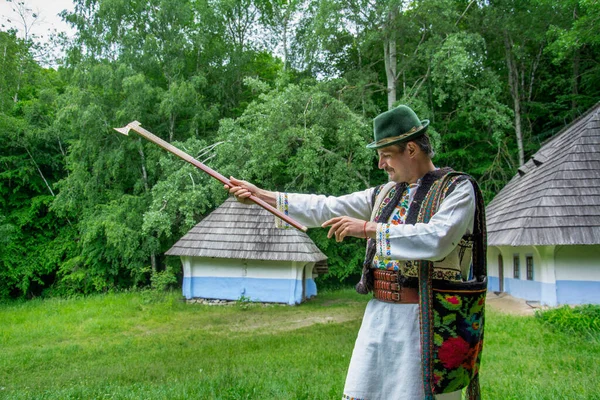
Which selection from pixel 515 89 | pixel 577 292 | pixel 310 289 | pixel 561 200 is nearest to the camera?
pixel 577 292

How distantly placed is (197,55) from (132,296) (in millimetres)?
8575

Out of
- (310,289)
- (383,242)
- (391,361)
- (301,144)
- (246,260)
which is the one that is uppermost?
(301,144)

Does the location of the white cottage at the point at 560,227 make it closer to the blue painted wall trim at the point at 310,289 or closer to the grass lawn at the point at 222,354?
the grass lawn at the point at 222,354

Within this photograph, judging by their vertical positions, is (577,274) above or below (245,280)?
above

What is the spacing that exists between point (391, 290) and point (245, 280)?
34.3 feet

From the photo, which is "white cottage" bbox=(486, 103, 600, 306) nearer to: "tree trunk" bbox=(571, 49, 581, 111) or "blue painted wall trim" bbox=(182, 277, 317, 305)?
"blue painted wall trim" bbox=(182, 277, 317, 305)

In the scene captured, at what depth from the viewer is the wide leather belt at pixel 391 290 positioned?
7.41 feet

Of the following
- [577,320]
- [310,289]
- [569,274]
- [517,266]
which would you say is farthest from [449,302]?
[310,289]

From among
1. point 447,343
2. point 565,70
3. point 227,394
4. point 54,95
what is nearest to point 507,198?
point 565,70

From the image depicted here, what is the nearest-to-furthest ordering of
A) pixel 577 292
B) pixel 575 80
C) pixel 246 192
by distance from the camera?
pixel 246 192 < pixel 577 292 < pixel 575 80

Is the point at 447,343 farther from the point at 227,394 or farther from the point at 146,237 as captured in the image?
the point at 146,237

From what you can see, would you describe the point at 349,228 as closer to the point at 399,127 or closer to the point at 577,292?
the point at 399,127

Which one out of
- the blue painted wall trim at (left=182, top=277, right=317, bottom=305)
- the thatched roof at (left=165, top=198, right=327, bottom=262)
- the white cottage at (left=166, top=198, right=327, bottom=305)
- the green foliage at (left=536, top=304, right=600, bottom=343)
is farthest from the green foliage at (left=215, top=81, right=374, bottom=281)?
the green foliage at (left=536, top=304, right=600, bottom=343)

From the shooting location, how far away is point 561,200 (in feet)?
31.2
